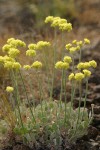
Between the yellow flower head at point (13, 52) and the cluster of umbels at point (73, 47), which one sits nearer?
the yellow flower head at point (13, 52)

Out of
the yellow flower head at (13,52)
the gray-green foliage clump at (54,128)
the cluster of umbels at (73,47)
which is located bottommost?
the gray-green foliage clump at (54,128)

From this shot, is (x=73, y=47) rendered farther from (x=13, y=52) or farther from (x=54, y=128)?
(x=54, y=128)

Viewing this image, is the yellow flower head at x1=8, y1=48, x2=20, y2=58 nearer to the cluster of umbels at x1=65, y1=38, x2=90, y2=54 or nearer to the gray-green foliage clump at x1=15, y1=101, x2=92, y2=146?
the cluster of umbels at x1=65, y1=38, x2=90, y2=54

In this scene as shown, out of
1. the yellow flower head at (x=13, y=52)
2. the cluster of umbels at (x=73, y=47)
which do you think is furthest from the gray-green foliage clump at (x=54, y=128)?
the yellow flower head at (x=13, y=52)

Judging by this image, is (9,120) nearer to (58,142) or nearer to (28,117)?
(28,117)

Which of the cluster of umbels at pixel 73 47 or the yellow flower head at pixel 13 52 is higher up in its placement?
the cluster of umbels at pixel 73 47

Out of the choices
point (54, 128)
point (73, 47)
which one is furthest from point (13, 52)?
point (54, 128)

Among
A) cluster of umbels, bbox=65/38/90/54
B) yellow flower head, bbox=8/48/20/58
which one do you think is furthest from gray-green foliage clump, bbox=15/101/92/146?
yellow flower head, bbox=8/48/20/58

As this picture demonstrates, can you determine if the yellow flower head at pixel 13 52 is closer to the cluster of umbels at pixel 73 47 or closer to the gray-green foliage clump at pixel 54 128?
the cluster of umbels at pixel 73 47

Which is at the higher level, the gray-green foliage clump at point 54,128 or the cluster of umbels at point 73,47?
the cluster of umbels at point 73,47

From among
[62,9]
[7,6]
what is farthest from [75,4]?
[7,6]

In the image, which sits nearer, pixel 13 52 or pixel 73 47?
pixel 13 52
